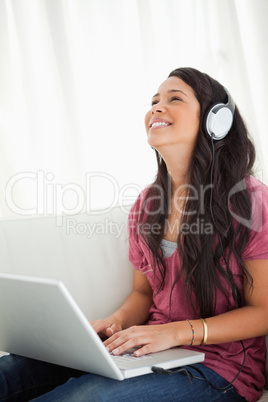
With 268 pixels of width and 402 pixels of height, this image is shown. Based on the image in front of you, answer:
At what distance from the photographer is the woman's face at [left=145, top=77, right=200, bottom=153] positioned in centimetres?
133

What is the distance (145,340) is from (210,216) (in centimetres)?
41

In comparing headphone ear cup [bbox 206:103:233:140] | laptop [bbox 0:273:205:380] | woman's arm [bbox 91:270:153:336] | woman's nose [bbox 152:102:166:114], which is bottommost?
woman's arm [bbox 91:270:153:336]

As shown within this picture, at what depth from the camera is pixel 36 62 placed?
184cm

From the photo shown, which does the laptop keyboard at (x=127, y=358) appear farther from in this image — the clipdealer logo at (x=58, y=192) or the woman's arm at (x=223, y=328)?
the clipdealer logo at (x=58, y=192)

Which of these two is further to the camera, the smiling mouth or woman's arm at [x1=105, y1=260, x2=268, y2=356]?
the smiling mouth

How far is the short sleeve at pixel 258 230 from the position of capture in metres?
1.16

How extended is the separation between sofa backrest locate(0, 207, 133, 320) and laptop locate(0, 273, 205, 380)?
13.1 inches

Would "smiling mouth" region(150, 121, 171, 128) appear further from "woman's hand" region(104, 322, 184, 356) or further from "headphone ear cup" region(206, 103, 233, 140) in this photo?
"woman's hand" region(104, 322, 184, 356)

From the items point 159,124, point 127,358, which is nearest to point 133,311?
point 127,358

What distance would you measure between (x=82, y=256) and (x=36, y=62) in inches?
34.8

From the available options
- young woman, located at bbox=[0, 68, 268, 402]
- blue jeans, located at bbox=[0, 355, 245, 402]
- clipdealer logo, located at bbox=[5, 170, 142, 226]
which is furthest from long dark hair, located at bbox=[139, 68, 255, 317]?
clipdealer logo, located at bbox=[5, 170, 142, 226]

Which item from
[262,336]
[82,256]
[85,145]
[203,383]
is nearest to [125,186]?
[85,145]

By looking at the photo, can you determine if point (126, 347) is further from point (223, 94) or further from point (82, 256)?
point (223, 94)

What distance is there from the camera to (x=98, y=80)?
1930 millimetres
